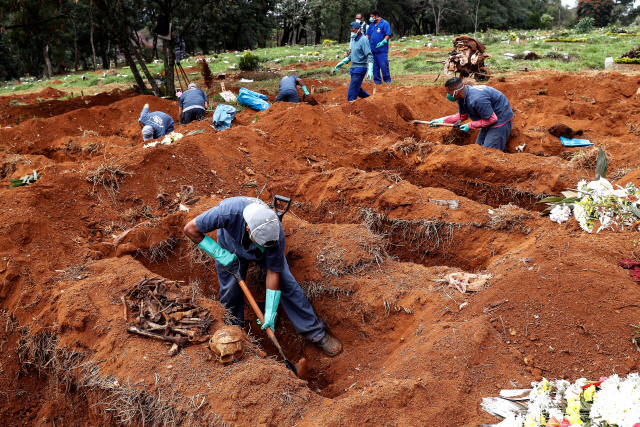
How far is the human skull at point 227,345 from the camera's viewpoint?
9.52 feet

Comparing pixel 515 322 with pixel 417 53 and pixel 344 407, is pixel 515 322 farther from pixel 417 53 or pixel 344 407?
pixel 417 53

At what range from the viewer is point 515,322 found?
9.68 feet

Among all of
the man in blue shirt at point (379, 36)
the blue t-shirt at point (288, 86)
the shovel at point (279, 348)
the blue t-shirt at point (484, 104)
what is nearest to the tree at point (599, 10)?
the man in blue shirt at point (379, 36)

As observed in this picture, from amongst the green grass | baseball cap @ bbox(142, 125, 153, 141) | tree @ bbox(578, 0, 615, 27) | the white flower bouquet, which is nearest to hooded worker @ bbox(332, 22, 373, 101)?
the green grass

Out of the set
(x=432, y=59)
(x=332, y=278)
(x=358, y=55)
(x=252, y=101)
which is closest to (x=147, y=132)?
(x=252, y=101)

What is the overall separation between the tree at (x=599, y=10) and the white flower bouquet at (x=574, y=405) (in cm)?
3650

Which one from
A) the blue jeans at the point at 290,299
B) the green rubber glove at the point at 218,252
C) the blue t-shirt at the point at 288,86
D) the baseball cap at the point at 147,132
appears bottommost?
the blue jeans at the point at 290,299

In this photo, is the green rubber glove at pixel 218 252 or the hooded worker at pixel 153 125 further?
the hooded worker at pixel 153 125

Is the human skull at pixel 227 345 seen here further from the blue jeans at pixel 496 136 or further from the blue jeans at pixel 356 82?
the blue jeans at pixel 356 82

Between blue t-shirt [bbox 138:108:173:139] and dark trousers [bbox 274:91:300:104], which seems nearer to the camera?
blue t-shirt [bbox 138:108:173:139]

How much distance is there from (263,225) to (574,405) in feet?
7.14

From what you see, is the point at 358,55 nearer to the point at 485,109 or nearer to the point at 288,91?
the point at 288,91

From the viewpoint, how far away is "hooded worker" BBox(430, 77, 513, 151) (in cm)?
594

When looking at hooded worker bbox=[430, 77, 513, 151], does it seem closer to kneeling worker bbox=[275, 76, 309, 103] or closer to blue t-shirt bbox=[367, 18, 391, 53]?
kneeling worker bbox=[275, 76, 309, 103]
